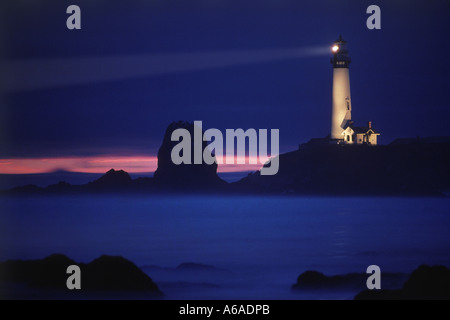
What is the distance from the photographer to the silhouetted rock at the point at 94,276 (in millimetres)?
→ 12117

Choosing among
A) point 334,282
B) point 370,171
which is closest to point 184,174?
point 370,171

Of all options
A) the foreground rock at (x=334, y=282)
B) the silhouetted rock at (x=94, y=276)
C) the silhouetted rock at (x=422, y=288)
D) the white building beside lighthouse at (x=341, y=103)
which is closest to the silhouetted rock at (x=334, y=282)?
the foreground rock at (x=334, y=282)

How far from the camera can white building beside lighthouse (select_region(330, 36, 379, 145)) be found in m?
35.9

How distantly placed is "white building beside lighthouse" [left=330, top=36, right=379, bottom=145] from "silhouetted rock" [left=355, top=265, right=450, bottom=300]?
24644mm

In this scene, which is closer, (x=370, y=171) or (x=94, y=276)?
(x=94, y=276)

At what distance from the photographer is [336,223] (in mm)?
32781

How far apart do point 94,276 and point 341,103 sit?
2547 cm

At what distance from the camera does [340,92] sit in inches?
1414

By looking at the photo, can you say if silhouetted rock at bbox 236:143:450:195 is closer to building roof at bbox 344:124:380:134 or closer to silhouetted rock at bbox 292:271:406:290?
building roof at bbox 344:124:380:134

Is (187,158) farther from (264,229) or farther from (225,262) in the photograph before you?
(225,262)

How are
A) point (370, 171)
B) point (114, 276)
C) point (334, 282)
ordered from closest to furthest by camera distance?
1. point (114, 276)
2. point (334, 282)
3. point (370, 171)

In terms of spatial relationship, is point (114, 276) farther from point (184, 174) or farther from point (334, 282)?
point (184, 174)

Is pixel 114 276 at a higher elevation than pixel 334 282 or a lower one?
higher

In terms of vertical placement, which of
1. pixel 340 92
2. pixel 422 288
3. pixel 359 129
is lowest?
pixel 422 288
